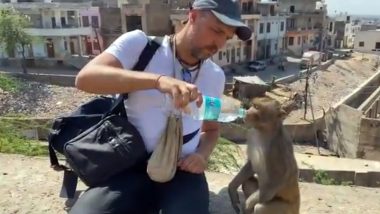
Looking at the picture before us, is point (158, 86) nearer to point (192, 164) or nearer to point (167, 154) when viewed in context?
point (167, 154)

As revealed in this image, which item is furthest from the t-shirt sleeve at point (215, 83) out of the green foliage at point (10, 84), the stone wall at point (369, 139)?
the green foliage at point (10, 84)

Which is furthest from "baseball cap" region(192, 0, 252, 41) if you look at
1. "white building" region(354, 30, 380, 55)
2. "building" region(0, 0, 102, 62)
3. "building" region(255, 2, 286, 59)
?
"white building" region(354, 30, 380, 55)

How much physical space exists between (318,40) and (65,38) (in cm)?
2180

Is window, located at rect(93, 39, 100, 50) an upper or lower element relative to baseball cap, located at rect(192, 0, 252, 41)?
lower

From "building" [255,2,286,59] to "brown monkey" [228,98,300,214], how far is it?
2503 centimetres

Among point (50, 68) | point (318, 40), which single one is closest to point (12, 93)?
point (50, 68)

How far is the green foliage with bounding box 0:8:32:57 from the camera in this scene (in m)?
20.8

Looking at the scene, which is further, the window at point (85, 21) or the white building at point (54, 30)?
the window at point (85, 21)

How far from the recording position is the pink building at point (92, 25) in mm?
25328

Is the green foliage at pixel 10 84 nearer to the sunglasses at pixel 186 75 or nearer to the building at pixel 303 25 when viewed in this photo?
the sunglasses at pixel 186 75

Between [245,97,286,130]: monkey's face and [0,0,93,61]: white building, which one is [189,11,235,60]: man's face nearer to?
[245,97,286,130]: monkey's face

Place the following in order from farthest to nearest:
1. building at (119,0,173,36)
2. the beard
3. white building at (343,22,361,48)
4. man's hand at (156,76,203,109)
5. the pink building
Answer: white building at (343,22,361,48) → the pink building → building at (119,0,173,36) → the beard → man's hand at (156,76,203,109)

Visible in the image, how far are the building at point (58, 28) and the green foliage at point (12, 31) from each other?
245 cm

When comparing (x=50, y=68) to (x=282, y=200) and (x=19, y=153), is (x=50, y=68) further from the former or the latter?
(x=282, y=200)
